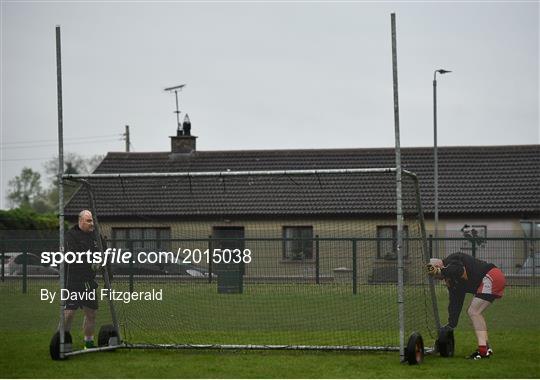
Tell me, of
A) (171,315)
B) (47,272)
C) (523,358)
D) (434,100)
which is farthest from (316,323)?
(434,100)

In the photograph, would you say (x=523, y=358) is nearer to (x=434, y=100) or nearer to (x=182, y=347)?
(x=182, y=347)

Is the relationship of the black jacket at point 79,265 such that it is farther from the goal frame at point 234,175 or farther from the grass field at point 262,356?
the grass field at point 262,356

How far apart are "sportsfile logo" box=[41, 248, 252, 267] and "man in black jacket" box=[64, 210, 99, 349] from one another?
0.34 feet

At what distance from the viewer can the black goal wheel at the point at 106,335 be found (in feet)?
51.3

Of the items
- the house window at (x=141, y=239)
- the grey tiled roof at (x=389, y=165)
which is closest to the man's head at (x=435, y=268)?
the house window at (x=141, y=239)

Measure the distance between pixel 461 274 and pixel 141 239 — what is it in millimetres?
5682

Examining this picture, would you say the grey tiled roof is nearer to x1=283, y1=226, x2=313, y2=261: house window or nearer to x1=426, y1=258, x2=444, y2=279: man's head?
x1=283, y1=226, x2=313, y2=261: house window

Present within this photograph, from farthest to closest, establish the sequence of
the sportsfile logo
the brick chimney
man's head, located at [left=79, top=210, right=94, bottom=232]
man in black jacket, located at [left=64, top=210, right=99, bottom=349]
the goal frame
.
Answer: the brick chimney, the sportsfile logo, man's head, located at [left=79, top=210, right=94, bottom=232], man in black jacket, located at [left=64, top=210, right=99, bottom=349], the goal frame

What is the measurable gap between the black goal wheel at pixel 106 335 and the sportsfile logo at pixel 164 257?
3.10 ft

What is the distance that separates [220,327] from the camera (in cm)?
1909

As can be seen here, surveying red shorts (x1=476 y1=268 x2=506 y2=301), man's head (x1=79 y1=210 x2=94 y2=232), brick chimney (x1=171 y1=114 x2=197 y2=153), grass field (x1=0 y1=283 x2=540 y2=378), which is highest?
brick chimney (x1=171 y1=114 x2=197 y2=153)

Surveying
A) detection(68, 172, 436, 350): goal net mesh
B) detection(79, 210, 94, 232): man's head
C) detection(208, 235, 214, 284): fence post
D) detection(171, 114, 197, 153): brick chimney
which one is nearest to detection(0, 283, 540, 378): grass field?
detection(68, 172, 436, 350): goal net mesh

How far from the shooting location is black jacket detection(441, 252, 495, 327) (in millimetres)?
14578


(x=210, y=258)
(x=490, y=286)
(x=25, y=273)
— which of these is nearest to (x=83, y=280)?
(x=210, y=258)
